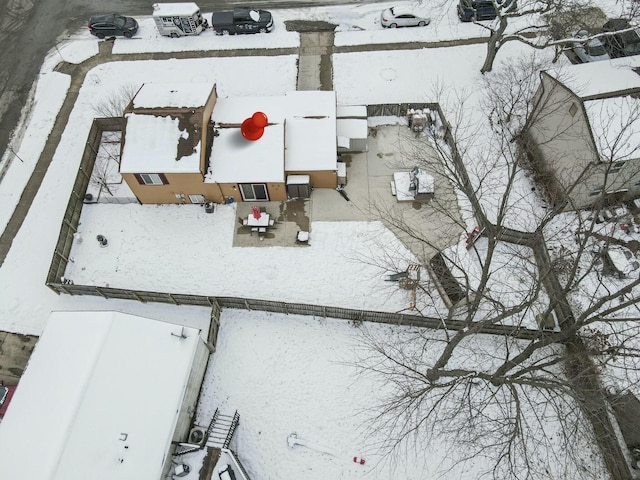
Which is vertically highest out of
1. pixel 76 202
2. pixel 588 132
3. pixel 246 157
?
pixel 588 132

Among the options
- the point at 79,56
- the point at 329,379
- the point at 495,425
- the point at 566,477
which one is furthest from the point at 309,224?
the point at 79,56

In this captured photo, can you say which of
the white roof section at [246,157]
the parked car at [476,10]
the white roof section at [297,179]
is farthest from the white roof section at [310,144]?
the parked car at [476,10]

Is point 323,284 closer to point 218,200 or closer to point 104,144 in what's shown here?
point 218,200

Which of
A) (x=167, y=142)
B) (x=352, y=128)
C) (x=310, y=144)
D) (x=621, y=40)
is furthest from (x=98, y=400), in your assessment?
(x=621, y=40)

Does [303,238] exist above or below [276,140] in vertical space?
below

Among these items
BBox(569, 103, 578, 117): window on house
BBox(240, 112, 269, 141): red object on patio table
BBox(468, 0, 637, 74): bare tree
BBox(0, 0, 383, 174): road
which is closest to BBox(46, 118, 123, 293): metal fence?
BBox(0, 0, 383, 174): road

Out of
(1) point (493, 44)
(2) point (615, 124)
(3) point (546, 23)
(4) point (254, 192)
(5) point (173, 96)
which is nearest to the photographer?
(2) point (615, 124)

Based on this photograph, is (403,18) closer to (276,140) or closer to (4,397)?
(276,140)
